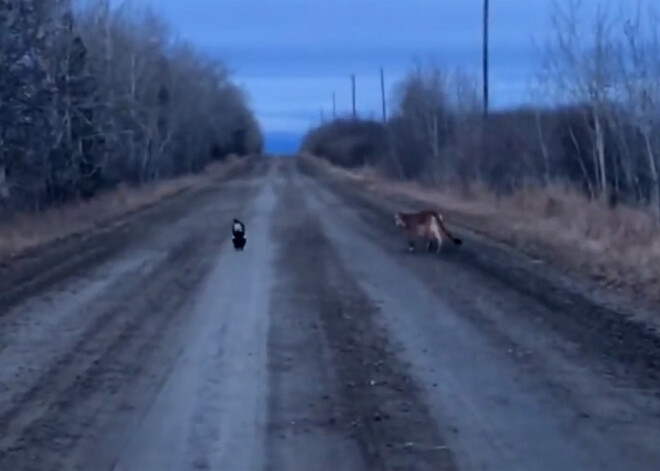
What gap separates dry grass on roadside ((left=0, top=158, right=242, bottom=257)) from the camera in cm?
2959

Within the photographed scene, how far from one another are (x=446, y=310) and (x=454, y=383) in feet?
16.4

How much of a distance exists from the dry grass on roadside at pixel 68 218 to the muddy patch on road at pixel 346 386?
426 inches

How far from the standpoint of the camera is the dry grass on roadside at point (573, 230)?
66.3ft

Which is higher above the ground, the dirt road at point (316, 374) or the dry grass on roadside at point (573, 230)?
the dirt road at point (316, 374)

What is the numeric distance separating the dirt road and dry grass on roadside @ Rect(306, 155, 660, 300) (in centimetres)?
156

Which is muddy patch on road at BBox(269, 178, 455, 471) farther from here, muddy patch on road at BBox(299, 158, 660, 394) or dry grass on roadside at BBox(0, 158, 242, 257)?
dry grass on roadside at BBox(0, 158, 242, 257)

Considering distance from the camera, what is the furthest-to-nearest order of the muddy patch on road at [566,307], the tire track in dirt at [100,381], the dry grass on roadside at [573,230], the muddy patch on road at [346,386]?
the dry grass on roadside at [573,230], the muddy patch on road at [566,307], the tire track in dirt at [100,381], the muddy patch on road at [346,386]

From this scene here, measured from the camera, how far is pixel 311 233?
31.1m

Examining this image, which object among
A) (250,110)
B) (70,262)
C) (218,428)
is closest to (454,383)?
(218,428)

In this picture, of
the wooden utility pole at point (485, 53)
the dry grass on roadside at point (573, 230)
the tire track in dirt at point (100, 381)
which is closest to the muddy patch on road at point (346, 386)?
the tire track in dirt at point (100, 381)

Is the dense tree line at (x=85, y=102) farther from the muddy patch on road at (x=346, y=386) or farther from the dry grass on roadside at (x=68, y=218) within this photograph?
the muddy patch on road at (x=346, y=386)

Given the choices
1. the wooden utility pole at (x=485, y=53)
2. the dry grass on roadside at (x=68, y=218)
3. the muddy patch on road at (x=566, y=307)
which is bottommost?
the dry grass on roadside at (x=68, y=218)

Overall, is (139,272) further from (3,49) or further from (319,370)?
(3,49)

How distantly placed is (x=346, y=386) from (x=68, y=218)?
2690 cm
